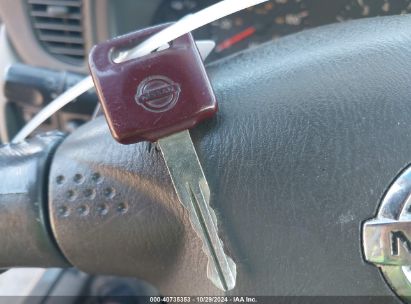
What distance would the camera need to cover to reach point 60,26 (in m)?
1.20

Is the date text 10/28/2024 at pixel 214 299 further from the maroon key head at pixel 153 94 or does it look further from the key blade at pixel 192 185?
the maroon key head at pixel 153 94

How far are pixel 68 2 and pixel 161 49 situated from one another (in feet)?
2.39

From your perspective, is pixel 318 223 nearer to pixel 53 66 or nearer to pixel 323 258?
pixel 323 258

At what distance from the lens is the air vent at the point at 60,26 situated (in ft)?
3.80

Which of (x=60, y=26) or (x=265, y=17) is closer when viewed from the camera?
(x=265, y=17)

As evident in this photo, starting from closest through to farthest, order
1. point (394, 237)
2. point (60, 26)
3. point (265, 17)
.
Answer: point (394, 237)
point (265, 17)
point (60, 26)

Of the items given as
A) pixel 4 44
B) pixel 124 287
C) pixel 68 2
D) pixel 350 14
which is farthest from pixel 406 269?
pixel 4 44

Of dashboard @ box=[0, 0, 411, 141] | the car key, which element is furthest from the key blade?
dashboard @ box=[0, 0, 411, 141]

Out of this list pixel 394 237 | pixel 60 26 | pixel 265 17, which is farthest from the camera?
pixel 60 26

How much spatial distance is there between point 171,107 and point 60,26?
2.65 feet

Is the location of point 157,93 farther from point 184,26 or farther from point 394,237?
point 394,237

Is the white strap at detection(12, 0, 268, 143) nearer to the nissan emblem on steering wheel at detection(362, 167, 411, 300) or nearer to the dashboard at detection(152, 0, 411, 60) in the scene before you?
the nissan emblem on steering wheel at detection(362, 167, 411, 300)

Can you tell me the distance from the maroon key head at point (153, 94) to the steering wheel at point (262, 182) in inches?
1.6

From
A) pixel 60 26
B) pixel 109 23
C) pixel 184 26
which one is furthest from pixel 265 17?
pixel 184 26
